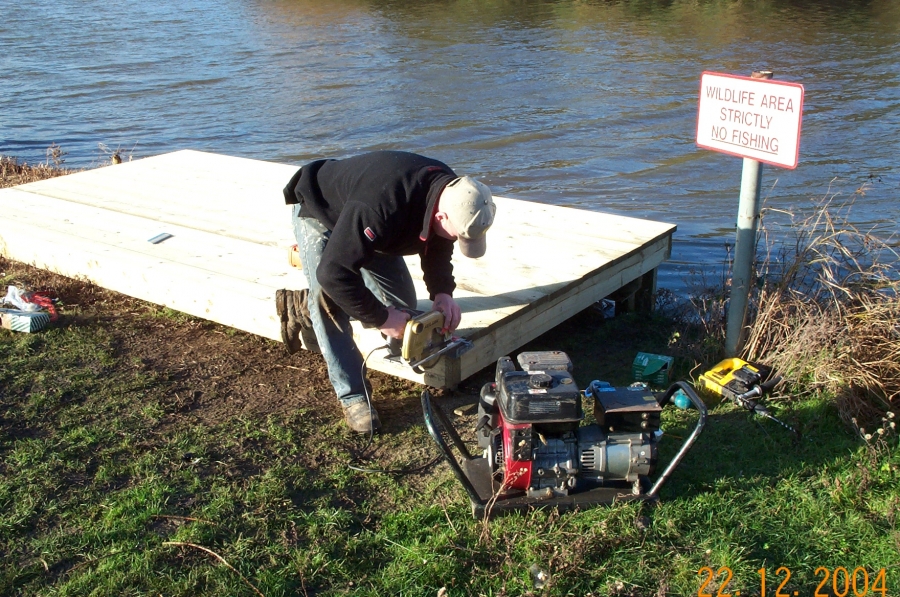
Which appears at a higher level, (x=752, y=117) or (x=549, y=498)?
(x=752, y=117)

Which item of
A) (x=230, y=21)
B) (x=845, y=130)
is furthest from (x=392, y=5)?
(x=845, y=130)

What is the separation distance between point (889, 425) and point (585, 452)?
5.38 ft

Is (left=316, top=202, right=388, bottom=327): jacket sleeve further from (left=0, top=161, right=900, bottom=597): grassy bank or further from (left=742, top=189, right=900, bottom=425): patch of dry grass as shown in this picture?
(left=742, top=189, right=900, bottom=425): patch of dry grass

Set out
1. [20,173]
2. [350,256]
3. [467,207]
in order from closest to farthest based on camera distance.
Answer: [467,207] < [350,256] < [20,173]

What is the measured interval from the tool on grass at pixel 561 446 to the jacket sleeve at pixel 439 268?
2.26 ft

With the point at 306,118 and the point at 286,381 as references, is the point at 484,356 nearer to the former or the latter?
the point at 286,381

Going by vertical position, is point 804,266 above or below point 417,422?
above

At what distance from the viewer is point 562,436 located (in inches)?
142

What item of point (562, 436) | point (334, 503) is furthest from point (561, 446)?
point (334, 503)

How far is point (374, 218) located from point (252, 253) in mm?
2290

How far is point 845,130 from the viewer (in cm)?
Result: 1227

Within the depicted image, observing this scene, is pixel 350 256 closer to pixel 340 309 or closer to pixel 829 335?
pixel 340 309

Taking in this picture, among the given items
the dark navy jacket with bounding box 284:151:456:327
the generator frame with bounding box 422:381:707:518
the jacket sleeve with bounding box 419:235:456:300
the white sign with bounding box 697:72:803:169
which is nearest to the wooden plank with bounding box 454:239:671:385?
the jacket sleeve with bounding box 419:235:456:300

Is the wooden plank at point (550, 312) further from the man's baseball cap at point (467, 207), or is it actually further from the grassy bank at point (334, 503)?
the man's baseball cap at point (467, 207)
